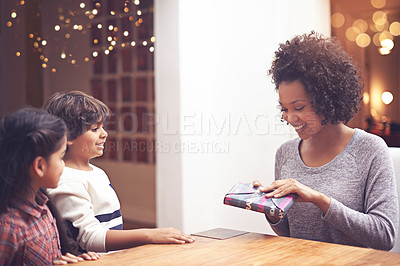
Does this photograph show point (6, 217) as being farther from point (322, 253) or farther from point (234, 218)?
point (234, 218)

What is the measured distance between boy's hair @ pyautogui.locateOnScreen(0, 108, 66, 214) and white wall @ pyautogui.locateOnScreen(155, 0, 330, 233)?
1.80 m

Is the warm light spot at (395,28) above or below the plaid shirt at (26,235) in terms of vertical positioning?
above

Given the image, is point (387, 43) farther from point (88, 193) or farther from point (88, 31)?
point (88, 193)

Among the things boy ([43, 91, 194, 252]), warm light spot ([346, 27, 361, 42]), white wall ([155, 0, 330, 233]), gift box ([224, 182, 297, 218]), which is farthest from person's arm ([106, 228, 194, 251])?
warm light spot ([346, 27, 361, 42])

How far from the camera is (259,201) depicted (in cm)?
136

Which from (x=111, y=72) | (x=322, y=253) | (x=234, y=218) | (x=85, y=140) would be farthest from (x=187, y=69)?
(x=111, y=72)

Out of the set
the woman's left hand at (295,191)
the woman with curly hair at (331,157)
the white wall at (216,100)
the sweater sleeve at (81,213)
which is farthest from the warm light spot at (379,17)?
the sweater sleeve at (81,213)

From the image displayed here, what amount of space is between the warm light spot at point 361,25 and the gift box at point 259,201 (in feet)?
18.1

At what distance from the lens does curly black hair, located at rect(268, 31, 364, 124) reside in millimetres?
1659

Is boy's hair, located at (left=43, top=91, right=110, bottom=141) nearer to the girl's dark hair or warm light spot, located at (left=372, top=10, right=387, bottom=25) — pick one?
the girl's dark hair

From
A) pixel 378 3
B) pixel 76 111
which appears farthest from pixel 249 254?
pixel 378 3

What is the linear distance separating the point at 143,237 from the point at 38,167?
36 cm

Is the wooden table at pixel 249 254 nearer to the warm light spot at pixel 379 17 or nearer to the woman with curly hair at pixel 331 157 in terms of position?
the woman with curly hair at pixel 331 157

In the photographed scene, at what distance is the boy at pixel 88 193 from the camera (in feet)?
4.49
